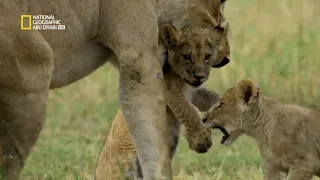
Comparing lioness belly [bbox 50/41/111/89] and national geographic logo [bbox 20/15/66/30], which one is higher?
national geographic logo [bbox 20/15/66/30]

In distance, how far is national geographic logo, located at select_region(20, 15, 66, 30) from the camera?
18.5 feet

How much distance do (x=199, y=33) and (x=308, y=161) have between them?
3.90 ft

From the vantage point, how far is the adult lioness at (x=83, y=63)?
563 centimetres

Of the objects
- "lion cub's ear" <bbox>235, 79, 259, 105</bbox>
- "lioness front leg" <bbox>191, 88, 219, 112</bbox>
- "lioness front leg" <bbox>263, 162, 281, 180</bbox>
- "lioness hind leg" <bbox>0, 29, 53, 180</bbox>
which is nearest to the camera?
"lioness hind leg" <bbox>0, 29, 53, 180</bbox>

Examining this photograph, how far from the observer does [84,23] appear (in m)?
6.17

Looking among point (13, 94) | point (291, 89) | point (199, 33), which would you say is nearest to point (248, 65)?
point (291, 89)

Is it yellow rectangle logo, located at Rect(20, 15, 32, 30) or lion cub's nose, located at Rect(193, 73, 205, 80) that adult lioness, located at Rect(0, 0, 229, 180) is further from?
lion cub's nose, located at Rect(193, 73, 205, 80)

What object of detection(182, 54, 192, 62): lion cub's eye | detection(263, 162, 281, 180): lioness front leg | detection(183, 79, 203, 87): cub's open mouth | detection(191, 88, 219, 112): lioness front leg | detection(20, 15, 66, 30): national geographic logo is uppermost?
detection(20, 15, 66, 30): national geographic logo

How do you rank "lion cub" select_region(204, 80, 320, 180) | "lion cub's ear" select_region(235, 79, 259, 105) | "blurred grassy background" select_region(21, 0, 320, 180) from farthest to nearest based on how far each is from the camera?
"blurred grassy background" select_region(21, 0, 320, 180) → "lion cub's ear" select_region(235, 79, 259, 105) → "lion cub" select_region(204, 80, 320, 180)

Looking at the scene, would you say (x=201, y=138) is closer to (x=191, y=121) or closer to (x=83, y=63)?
(x=191, y=121)

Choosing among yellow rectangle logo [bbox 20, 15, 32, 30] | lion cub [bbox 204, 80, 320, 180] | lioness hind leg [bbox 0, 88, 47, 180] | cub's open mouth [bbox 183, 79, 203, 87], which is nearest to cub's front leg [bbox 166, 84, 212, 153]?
cub's open mouth [bbox 183, 79, 203, 87]

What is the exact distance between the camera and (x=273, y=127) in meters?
6.42

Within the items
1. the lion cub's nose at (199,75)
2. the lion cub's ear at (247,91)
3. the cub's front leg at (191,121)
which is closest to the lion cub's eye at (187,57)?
the lion cub's nose at (199,75)

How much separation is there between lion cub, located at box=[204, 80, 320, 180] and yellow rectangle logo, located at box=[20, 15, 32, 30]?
4.36 feet
